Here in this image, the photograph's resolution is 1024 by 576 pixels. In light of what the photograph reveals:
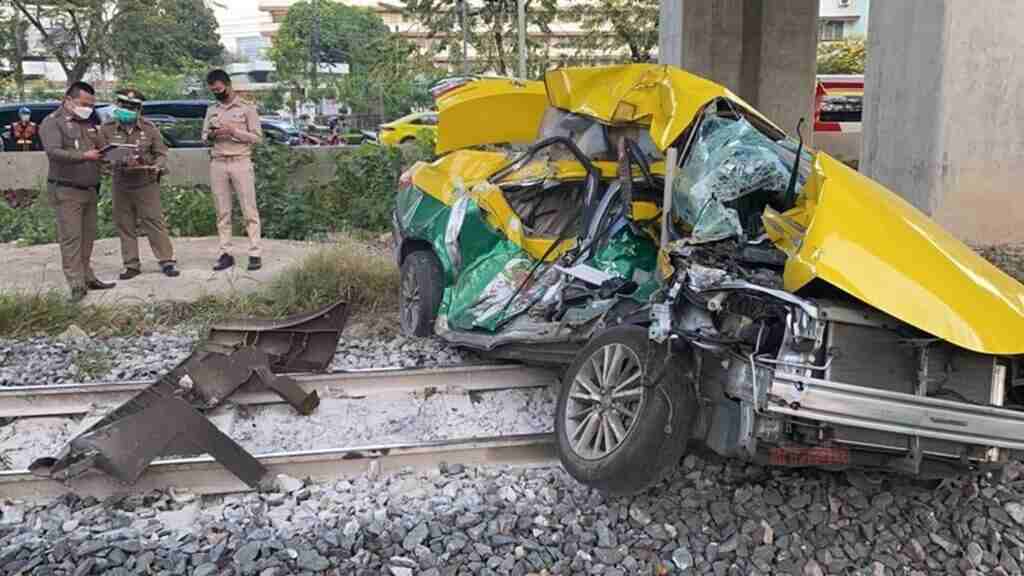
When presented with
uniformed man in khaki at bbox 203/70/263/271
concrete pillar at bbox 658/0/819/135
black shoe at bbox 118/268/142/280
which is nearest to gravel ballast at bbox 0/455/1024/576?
black shoe at bbox 118/268/142/280

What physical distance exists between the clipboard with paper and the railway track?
319 cm

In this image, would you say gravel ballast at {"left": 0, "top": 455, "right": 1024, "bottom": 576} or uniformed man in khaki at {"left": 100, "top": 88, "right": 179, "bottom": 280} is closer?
gravel ballast at {"left": 0, "top": 455, "right": 1024, "bottom": 576}

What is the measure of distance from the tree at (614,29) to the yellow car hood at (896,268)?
97.4ft

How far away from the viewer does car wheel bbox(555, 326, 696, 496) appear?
3.51 meters

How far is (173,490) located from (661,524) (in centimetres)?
224

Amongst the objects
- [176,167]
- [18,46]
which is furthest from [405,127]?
[18,46]

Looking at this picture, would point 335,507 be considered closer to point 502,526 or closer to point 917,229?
point 502,526

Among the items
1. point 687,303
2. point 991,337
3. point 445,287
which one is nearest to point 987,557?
point 991,337

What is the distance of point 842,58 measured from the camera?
42.0 metres

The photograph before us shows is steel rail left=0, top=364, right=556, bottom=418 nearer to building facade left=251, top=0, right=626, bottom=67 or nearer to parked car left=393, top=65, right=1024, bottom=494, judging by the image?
parked car left=393, top=65, right=1024, bottom=494

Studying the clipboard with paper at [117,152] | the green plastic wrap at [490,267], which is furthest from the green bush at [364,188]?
the green plastic wrap at [490,267]

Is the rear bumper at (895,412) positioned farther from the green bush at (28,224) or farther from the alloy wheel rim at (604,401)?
the green bush at (28,224)

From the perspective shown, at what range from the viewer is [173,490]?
4066 mm

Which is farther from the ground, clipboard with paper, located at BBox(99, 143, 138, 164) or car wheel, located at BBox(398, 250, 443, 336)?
clipboard with paper, located at BBox(99, 143, 138, 164)
